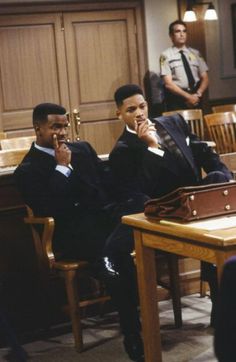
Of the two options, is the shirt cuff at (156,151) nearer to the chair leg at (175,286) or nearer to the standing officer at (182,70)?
the chair leg at (175,286)

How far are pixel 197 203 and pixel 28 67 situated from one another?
15.7 ft

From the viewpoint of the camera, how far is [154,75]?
737cm

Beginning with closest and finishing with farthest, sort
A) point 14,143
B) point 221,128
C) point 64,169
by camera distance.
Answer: point 64,169 → point 14,143 → point 221,128

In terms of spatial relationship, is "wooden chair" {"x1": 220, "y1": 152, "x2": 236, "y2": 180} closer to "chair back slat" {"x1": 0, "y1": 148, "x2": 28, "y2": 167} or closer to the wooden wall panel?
"chair back slat" {"x1": 0, "y1": 148, "x2": 28, "y2": 167}

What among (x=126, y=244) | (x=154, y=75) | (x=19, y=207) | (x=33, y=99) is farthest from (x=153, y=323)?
(x=154, y=75)

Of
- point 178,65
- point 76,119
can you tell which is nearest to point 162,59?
point 178,65

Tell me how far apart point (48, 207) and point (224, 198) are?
42.9 inches

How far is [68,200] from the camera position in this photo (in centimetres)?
334

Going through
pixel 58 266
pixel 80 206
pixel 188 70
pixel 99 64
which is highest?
pixel 99 64

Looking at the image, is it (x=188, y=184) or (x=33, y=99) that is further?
(x=33, y=99)

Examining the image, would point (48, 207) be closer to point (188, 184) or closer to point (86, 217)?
point (86, 217)

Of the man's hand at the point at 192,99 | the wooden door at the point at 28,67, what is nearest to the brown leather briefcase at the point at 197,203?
the wooden door at the point at 28,67

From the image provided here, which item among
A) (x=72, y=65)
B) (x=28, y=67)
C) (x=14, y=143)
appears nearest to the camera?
(x=14, y=143)

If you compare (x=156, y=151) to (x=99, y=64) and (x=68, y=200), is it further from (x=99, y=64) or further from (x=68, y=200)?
(x=99, y=64)
